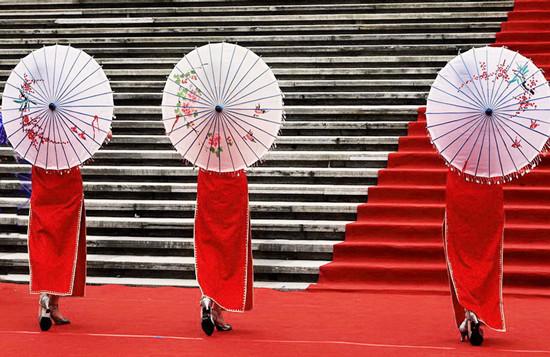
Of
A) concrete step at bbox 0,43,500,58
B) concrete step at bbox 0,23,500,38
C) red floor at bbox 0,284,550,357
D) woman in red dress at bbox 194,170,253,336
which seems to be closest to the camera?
red floor at bbox 0,284,550,357

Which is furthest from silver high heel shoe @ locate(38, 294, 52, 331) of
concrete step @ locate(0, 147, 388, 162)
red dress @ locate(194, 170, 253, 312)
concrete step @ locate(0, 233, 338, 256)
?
concrete step @ locate(0, 147, 388, 162)

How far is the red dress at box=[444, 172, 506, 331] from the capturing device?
613 centimetres

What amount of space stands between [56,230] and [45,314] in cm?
52

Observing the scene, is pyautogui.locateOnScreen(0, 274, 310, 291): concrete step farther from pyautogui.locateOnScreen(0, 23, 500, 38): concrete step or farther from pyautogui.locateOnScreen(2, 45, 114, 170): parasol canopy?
pyautogui.locateOnScreen(0, 23, 500, 38): concrete step

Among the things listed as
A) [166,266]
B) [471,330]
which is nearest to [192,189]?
[166,266]

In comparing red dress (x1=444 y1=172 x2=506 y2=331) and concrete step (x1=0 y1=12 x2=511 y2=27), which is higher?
concrete step (x1=0 y1=12 x2=511 y2=27)

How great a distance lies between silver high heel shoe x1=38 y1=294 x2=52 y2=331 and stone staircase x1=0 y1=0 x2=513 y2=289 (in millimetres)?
2089

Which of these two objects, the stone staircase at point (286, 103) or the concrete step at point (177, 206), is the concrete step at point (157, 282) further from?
the concrete step at point (177, 206)

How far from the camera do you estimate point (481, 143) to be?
6055mm

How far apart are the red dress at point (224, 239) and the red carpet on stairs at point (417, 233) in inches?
75.5

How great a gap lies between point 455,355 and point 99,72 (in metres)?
2.72

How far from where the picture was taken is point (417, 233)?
8906 mm

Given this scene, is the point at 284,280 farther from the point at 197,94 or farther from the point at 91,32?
the point at 91,32

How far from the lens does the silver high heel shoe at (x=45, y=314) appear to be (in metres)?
6.47
